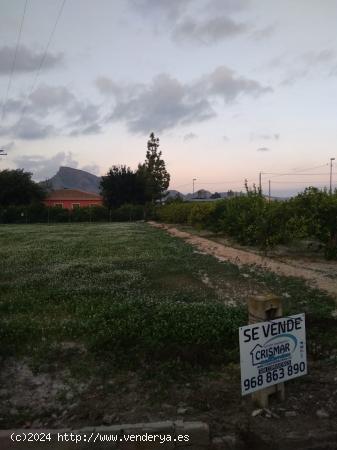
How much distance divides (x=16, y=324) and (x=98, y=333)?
53.1 inches

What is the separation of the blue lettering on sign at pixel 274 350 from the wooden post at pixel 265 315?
0.68 ft

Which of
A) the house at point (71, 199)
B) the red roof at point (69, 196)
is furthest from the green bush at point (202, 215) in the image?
the red roof at point (69, 196)

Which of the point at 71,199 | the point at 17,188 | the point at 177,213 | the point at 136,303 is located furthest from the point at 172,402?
the point at 71,199

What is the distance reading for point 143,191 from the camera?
62.0 meters

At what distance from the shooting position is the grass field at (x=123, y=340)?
3.96 meters

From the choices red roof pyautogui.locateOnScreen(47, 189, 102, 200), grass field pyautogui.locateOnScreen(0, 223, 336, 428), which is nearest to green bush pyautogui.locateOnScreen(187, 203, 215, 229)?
grass field pyautogui.locateOnScreen(0, 223, 336, 428)

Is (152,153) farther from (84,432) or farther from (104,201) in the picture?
(84,432)

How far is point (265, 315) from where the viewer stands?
12.2ft

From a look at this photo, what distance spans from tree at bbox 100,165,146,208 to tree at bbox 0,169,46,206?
9.96m

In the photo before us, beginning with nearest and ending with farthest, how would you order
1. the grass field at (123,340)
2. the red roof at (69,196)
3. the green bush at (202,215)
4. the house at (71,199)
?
the grass field at (123,340)
the green bush at (202,215)
the house at (71,199)
the red roof at (69,196)

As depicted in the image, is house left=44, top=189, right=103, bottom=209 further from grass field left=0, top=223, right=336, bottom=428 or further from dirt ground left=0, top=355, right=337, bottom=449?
dirt ground left=0, top=355, right=337, bottom=449

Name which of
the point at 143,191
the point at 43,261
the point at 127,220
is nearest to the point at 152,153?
the point at 143,191

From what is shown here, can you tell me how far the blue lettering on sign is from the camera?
3.63 meters

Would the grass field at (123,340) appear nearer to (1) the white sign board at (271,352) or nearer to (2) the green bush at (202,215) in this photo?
(1) the white sign board at (271,352)
